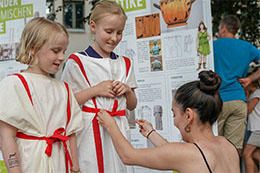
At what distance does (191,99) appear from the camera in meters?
1.96

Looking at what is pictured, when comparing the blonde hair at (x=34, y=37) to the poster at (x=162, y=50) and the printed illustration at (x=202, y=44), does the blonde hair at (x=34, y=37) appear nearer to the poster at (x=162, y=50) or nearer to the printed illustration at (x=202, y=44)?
the poster at (x=162, y=50)

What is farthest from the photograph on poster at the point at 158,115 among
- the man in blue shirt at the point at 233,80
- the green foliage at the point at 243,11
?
the green foliage at the point at 243,11

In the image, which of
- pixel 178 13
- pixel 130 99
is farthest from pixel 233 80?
pixel 130 99

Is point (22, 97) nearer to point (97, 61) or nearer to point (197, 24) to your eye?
point (97, 61)

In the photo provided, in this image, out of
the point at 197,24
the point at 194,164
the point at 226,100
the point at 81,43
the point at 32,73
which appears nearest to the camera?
the point at 194,164

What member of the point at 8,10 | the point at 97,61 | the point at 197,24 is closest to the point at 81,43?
the point at 8,10

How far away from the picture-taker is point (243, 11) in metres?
7.52

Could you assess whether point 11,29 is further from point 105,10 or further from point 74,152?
point 74,152

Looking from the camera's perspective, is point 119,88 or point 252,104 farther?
point 252,104

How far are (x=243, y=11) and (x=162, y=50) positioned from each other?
4508 mm

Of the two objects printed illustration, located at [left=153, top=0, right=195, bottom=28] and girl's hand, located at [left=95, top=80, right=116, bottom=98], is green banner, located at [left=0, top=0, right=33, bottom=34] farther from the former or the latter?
girl's hand, located at [left=95, top=80, right=116, bottom=98]

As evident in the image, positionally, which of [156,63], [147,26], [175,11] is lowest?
[156,63]

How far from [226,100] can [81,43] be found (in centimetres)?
1278

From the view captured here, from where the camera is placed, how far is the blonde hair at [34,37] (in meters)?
1.99
